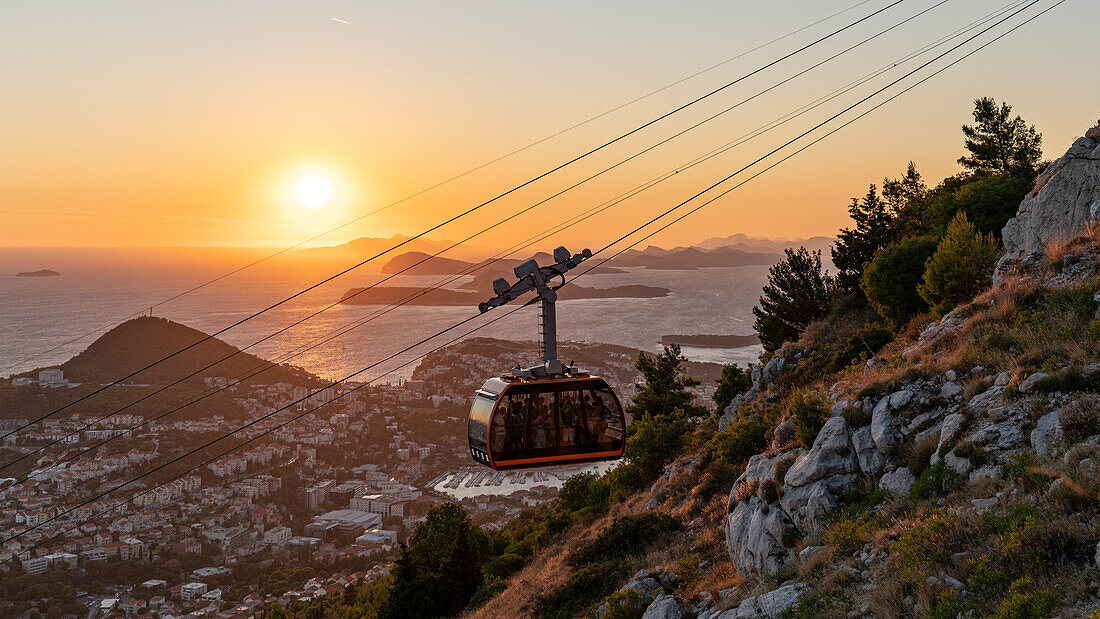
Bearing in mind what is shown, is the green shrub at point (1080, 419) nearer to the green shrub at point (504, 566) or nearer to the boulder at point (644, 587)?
the boulder at point (644, 587)

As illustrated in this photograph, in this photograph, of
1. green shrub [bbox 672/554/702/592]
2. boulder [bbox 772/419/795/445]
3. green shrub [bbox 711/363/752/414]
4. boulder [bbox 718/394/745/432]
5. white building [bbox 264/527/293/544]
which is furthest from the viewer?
white building [bbox 264/527/293/544]

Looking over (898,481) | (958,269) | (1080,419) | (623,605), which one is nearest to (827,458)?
(898,481)

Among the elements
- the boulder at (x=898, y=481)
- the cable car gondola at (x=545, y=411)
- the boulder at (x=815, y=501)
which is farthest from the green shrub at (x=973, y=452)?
the cable car gondola at (x=545, y=411)

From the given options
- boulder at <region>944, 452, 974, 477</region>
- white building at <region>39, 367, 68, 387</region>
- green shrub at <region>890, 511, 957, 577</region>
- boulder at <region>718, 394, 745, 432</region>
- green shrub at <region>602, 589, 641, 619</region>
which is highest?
white building at <region>39, 367, 68, 387</region>

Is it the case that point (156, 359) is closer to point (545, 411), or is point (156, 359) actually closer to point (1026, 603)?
point (545, 411)

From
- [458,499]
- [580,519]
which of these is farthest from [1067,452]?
[458,499]

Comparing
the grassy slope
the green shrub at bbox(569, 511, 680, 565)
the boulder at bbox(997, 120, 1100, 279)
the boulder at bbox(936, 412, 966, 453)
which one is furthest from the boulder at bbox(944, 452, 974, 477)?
the green shrub at bbox(569, 511, 680, 565)

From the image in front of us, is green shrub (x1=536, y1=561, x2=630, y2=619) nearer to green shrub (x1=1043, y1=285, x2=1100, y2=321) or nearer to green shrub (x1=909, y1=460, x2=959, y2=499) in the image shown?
green shrub (x1=909, y1=460, x2=959, y2=499)

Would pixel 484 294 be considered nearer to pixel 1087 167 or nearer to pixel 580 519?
pixel 580 519
